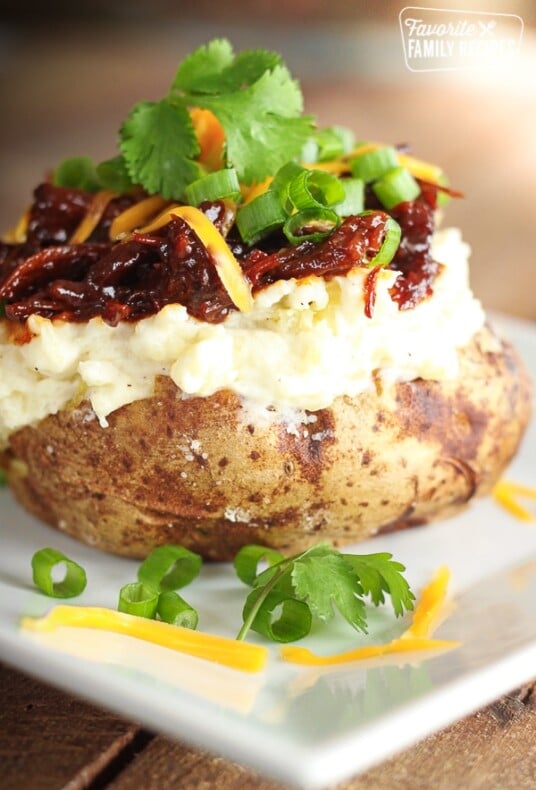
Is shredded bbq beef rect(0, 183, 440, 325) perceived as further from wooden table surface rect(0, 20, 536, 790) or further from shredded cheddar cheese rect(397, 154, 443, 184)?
wooden table surface rect(0, 20, 536, 790)

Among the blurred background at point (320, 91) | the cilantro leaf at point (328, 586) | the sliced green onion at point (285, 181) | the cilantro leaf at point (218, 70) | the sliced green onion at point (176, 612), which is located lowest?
the blurred background at point (320, 91)

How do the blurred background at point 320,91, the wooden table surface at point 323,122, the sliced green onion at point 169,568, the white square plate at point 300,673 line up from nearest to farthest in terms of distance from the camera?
1. the white square plate at point 300,673
2. the wooden table surface at point 323,122
3. the sliced green onion at point 169,568
4. the blurred background at point 320,91

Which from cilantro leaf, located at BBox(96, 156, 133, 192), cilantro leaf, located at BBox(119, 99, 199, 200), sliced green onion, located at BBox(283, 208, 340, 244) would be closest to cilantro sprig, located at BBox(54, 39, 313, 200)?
cilantro leaf, located at BBox(119, 99, 199, 200)

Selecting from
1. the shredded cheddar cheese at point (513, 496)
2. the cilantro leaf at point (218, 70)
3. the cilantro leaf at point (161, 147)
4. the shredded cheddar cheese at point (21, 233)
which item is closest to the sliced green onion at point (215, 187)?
the cilantro leaf at point (161, 147)

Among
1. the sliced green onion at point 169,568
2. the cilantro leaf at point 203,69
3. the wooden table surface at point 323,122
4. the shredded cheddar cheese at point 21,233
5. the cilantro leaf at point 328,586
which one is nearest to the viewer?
the wooden table surface at point 323,122

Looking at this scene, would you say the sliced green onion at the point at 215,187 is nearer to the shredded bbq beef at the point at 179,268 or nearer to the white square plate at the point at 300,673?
the shredded bbq beef at the point at 179,268

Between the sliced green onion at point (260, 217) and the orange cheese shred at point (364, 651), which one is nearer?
the orange cheese shred at point (364, 651)
